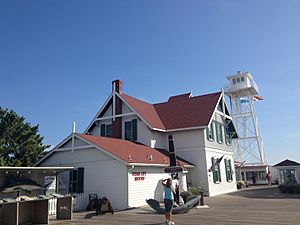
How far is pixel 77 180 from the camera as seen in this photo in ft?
59.5

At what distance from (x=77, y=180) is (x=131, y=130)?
7881mm

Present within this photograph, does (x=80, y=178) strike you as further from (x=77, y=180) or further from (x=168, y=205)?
(x=168, y=205)

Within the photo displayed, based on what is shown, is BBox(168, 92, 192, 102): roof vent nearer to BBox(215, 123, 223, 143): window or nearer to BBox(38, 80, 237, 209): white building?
BBox(38, 80, 237, 209): white building

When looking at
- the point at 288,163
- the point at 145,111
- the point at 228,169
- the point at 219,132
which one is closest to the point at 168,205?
the point at 145,111

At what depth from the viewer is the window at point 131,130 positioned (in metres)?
24.7

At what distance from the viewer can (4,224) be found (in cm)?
1102

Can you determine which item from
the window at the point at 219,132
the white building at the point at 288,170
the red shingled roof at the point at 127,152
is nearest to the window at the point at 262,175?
the white building at the point at 288,170

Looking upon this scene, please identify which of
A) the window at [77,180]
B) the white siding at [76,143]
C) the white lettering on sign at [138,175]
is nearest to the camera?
the white lettering on sign at [138,175]

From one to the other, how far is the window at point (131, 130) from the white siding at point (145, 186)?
18.1 ft

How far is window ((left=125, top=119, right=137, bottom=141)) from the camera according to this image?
81.2ft

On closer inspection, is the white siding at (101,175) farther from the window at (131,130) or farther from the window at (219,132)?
the window at (219,132)

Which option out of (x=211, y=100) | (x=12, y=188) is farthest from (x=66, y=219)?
(x=211, y=100)

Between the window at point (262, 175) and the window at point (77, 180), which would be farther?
the window at point (262, 175)

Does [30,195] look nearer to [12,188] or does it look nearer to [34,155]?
[12,188]
